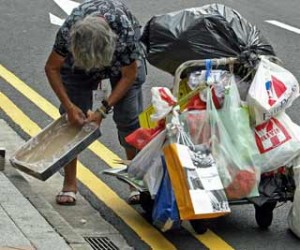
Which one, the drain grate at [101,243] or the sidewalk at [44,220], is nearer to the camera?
the sidewalk at [44,220]

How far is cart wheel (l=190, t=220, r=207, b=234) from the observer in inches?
233

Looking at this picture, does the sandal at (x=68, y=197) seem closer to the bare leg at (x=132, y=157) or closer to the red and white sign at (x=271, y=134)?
the bare leg at (x=132, y=157)

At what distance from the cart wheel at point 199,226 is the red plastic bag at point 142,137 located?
558 millimetres

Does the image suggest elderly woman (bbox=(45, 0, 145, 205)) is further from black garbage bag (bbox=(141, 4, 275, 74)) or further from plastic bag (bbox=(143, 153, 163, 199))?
plastic bag (bbox=(143, 153, 163, 199))

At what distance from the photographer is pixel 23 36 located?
12109 millimetres

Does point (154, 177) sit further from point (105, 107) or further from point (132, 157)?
point (132, 157)

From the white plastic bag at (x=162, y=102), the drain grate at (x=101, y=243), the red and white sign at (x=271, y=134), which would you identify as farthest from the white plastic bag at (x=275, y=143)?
the drain grate at (x=101, y=243)

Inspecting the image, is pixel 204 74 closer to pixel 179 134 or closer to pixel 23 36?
pixel 179 134

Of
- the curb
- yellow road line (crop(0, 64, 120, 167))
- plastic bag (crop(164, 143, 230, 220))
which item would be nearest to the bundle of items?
plastic bag (crop(164, 143, 230, 220))

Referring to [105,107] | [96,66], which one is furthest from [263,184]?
[96,66]

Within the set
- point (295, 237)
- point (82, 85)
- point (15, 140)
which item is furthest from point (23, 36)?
point (295, 237)

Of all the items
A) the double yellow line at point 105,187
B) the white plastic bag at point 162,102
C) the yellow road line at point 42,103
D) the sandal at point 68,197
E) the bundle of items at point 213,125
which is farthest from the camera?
the yellow road line at point 42,103

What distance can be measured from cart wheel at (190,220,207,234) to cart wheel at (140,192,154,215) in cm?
30

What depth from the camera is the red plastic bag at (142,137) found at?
6.01 metres
